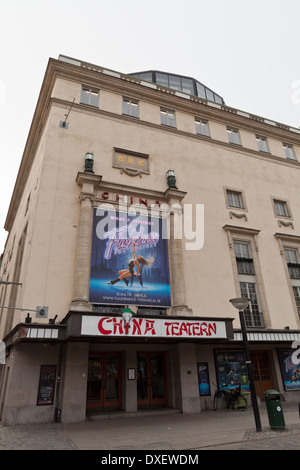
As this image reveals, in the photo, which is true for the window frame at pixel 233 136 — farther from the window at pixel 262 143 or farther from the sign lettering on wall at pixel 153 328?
the sign lettering on wall at pixel 153 328

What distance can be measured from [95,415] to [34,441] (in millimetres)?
4439

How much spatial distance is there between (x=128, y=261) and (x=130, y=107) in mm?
12181

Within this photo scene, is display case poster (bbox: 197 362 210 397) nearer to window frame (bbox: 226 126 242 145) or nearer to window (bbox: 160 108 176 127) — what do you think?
window (bbox: 160 108 176 127)

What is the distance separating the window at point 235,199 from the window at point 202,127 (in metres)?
5.26

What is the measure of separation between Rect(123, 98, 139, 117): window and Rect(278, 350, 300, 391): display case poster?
1855cm

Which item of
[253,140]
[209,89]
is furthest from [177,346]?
[209,89]

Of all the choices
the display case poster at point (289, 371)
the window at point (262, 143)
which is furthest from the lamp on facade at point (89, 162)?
the display case poster at point (289, 371)

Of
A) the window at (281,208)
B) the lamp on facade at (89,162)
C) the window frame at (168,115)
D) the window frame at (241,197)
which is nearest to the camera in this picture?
the lamp on facade at (89,162)

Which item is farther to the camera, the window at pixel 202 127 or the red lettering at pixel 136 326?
the window at pixel 202 127

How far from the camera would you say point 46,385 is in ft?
43.5

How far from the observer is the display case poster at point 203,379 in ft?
52.4

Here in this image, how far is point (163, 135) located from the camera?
72.8 ft

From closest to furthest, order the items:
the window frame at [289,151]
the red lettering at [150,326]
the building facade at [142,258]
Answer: the red lettering at [150,326] → the building facade at [142,258] → the window frame at [289,151]

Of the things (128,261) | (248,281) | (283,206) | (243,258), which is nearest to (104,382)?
(128,261)
